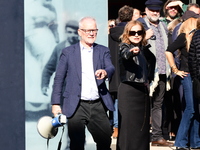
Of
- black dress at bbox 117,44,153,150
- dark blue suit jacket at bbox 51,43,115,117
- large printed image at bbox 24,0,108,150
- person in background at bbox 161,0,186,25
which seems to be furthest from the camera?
person in background at bbox 161,0,186,25

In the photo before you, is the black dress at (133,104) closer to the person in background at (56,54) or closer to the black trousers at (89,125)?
the black trousers at (89,125)

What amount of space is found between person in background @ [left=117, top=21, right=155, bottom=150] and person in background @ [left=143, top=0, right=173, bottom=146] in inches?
51.6

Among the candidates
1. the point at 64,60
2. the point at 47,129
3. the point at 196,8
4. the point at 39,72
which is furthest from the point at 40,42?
the point at 196,8

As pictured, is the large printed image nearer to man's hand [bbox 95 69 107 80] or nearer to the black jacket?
the black jacket

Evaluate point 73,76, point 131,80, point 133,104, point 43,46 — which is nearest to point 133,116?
point 133,104

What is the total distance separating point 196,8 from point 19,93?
2.92 metres

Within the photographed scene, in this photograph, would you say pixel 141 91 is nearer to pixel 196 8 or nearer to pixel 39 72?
pixel 39 72

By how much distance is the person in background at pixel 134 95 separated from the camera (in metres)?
7.21

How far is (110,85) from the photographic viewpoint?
978 centimetres

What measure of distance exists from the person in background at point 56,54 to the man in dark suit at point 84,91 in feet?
3.86

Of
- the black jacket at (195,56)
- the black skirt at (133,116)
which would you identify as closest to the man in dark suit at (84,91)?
the black skirt at (133,116)

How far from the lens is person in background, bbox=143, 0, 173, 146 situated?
8.75 metres

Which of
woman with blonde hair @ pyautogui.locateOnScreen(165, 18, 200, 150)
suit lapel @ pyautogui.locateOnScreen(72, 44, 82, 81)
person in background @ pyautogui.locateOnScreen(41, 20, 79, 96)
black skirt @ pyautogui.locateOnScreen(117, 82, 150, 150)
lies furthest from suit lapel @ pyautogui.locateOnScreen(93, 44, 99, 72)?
woman with blonde hair @ pyautogui.locateOnScreen(165, 18, 200, 150)

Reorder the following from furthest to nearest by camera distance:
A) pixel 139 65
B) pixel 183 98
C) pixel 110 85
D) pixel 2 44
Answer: pixel 110 85, pixel 183 98, pixel 2 44, pixel 139 65
